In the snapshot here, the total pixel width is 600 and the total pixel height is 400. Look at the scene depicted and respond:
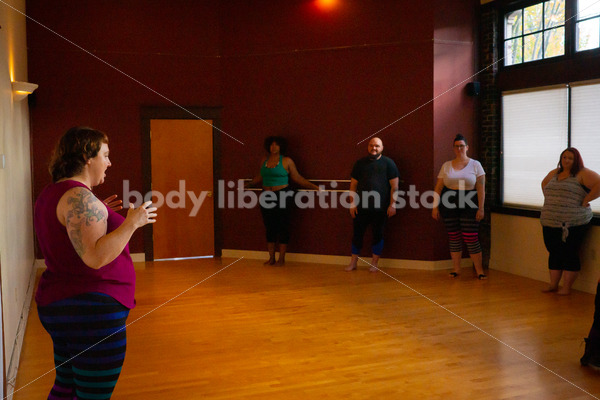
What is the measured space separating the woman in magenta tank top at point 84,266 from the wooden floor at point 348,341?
4.31ft

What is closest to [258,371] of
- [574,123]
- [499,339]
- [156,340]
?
[156,340]

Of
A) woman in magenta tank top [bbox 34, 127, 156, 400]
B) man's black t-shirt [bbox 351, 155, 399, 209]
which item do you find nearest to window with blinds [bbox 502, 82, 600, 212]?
man's black t-shirt [bbox 351, 155, 399, 209]

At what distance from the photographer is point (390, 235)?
6816mm

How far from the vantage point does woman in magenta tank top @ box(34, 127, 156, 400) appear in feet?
6.23

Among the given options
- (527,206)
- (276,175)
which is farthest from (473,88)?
(276,175)

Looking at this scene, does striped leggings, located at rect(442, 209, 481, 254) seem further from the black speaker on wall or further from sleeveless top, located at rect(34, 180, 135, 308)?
sleeveless top, located at rect(34, 180, 135, 308)

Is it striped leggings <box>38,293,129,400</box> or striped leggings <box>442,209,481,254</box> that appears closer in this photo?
striped leggings <box>38,293,129,400</box>

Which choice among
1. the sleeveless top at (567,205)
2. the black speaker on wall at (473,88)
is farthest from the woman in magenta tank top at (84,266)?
the black speaker on wall at (473,88)

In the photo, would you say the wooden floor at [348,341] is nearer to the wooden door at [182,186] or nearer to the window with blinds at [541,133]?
the window with blinds at [541,133]

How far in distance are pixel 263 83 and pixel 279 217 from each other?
5.41 feet

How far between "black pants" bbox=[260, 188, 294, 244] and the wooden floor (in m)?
0.82

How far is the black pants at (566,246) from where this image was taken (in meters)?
5.30

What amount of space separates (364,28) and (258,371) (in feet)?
14.5

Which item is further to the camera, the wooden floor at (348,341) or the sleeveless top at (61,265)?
the wooden floor at (348,341)
